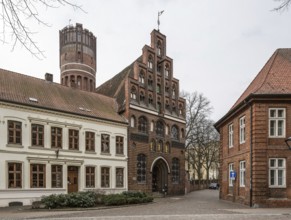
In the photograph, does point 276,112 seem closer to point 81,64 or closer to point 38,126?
point 38,126

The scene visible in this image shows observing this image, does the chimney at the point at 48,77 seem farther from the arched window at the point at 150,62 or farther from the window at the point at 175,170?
the window at the point at 175,170

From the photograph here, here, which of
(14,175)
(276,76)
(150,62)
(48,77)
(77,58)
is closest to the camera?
(276,76)

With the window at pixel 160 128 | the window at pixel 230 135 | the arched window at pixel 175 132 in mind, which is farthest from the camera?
the arched window at pixel 175 132

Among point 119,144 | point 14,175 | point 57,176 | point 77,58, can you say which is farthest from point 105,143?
point 77,58

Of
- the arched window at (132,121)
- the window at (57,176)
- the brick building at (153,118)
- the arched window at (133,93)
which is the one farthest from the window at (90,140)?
the arched window at (133,93)

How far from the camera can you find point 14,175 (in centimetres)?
2472

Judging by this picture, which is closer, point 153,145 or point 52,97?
point 52,97

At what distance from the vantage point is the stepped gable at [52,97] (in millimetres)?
26375

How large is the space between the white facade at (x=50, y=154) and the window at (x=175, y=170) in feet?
24.0

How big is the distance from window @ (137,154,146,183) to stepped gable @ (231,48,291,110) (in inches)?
540

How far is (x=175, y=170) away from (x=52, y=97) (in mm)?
16233

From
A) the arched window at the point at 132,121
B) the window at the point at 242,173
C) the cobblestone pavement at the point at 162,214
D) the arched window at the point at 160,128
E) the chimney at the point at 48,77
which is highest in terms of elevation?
the chimney at the point at 48,77

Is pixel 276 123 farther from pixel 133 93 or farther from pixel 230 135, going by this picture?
pixel 133 93

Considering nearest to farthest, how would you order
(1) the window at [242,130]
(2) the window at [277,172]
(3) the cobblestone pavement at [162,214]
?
(3) the cobblestone pavement at [162,214], (2) the window at [277,172], (1) the window at [242,130]
